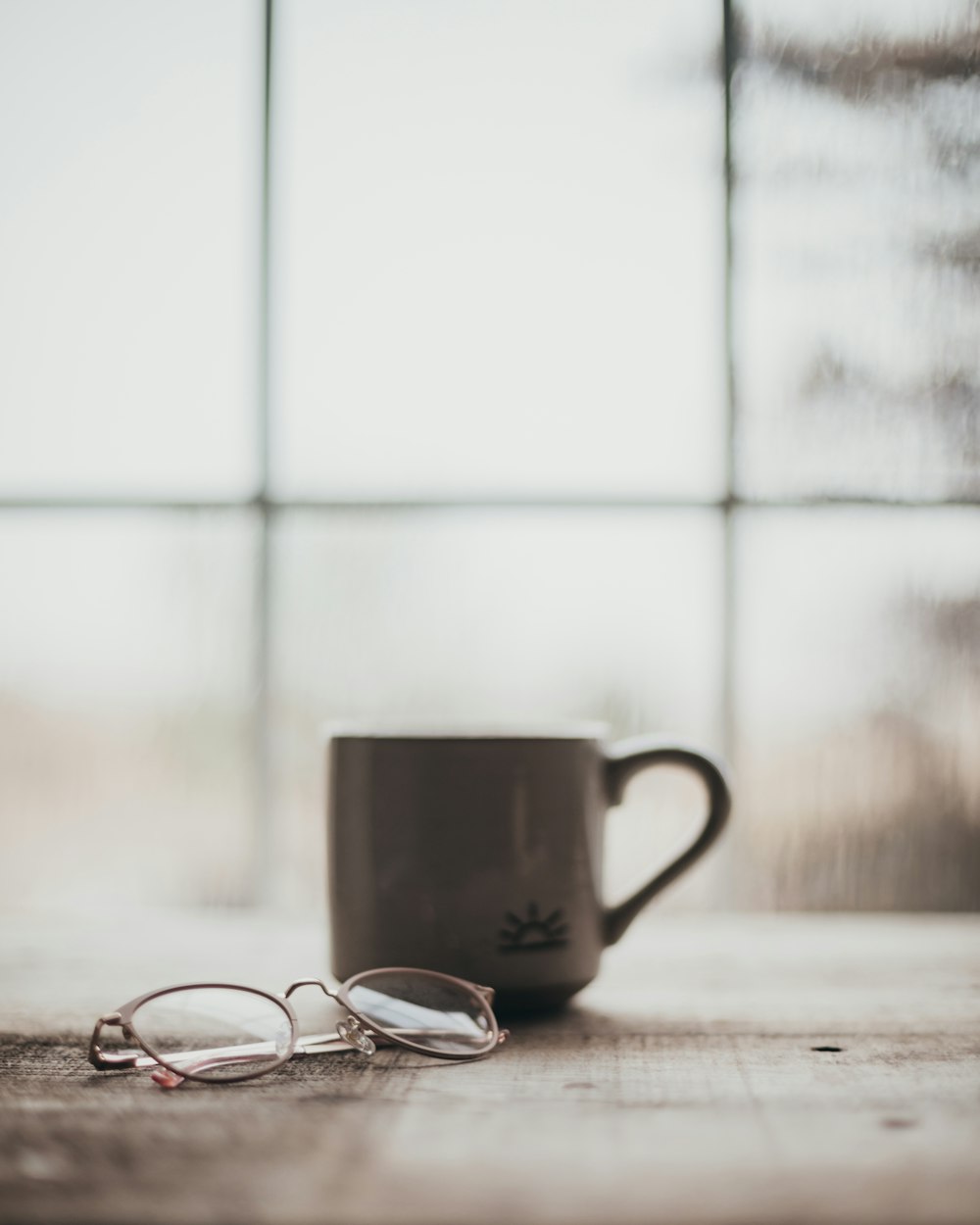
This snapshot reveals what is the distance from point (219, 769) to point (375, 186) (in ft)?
1.93

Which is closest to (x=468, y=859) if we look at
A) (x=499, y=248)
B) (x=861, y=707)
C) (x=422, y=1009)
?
(x=422, y=1009)

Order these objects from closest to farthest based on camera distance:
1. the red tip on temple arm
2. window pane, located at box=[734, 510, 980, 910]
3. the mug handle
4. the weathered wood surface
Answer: the weathered wood surface → the red tip on temple arm → the mug handle → window pane, located at box=[734, 510, 980, 910]

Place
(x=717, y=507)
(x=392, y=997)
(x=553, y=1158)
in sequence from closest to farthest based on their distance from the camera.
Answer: (x=553, y=1158) < (x=392, y=997) < (x=717, y=507)

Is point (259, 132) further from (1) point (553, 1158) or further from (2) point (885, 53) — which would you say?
(1) point (553, 1158)

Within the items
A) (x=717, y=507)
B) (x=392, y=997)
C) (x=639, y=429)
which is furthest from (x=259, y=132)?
(x=392, y=997)

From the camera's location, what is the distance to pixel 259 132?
988mm

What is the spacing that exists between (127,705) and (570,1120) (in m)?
0.68

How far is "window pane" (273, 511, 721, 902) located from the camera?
958 mm

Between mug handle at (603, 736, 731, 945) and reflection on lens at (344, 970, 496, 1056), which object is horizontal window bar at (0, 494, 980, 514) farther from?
reflection on lens at (344, 970, 496, 1056)

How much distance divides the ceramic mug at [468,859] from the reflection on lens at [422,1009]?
14 mm

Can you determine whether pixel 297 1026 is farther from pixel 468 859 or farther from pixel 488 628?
pixel 488 628

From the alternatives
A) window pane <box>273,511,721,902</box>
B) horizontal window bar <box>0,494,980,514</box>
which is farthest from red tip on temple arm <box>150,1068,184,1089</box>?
horizontal window bar <box>0,494,980,514</box>

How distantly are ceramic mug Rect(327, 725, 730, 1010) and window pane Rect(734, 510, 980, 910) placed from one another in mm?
425

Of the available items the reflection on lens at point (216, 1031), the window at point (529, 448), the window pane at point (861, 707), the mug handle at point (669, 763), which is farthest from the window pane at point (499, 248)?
the reflection on lens at point (216, 1031)
